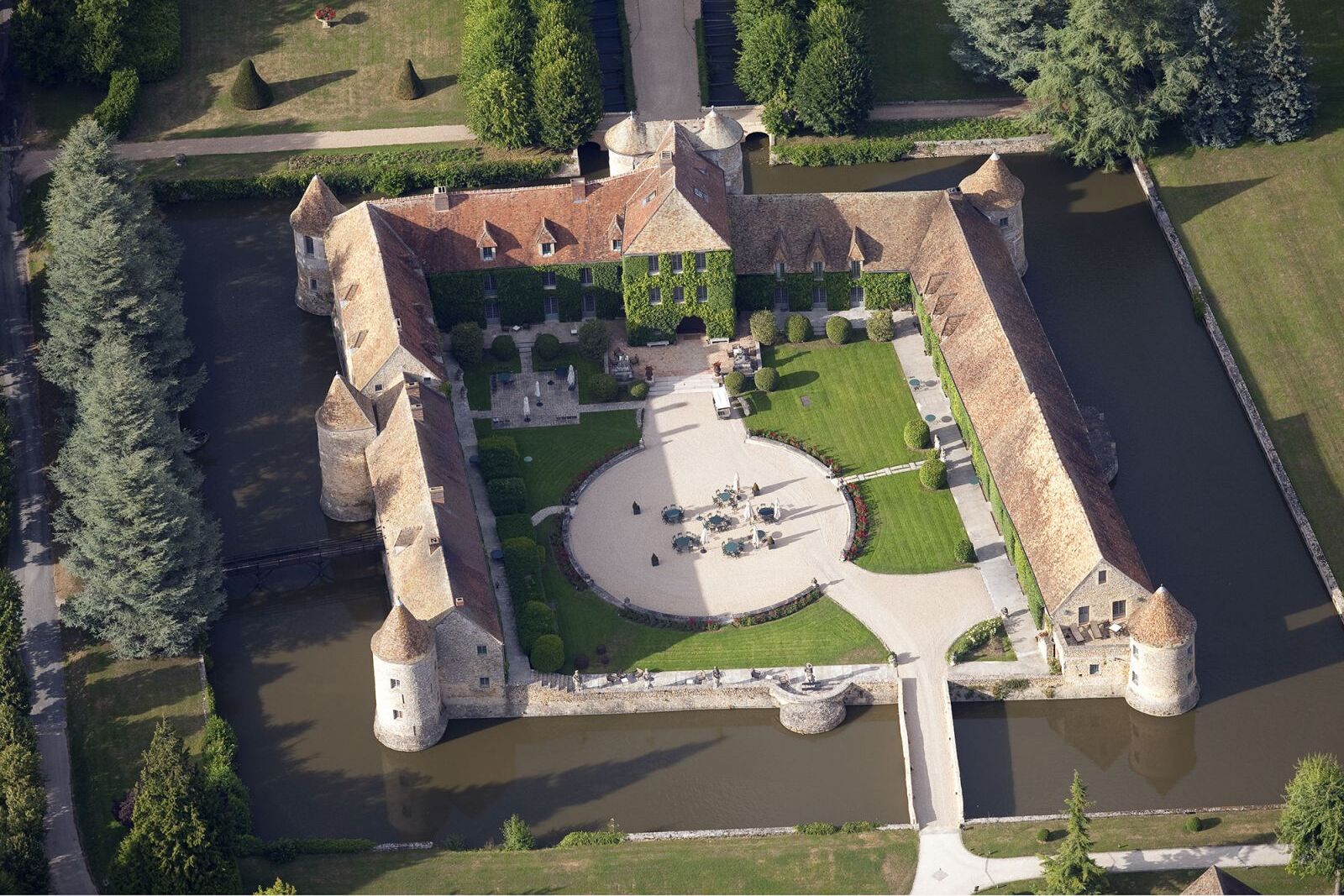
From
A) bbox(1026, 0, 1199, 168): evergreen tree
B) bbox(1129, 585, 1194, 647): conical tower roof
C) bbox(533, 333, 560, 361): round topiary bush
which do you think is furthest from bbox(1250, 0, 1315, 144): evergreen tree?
bbox(1129, 585, 1194, 647): conical tower roof

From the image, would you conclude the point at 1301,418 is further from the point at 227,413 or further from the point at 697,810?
the point at 227,413

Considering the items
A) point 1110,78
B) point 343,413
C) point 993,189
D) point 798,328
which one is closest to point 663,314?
point 798,328

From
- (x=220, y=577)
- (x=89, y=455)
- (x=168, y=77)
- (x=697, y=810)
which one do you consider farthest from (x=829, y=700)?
(x=168, y=77)

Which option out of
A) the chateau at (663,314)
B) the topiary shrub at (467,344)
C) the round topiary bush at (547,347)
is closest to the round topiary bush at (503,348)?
the topiary shrub at (467,344)

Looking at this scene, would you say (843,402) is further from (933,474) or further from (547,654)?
(547,654)

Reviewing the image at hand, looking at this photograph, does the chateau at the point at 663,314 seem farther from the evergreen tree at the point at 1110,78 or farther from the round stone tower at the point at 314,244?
the evergreen tree at the point at 1110,78

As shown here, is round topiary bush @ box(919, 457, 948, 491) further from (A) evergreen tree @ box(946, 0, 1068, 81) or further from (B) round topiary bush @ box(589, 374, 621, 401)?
(A) evergreen tree @ box(946, 0, 1068, 81)
